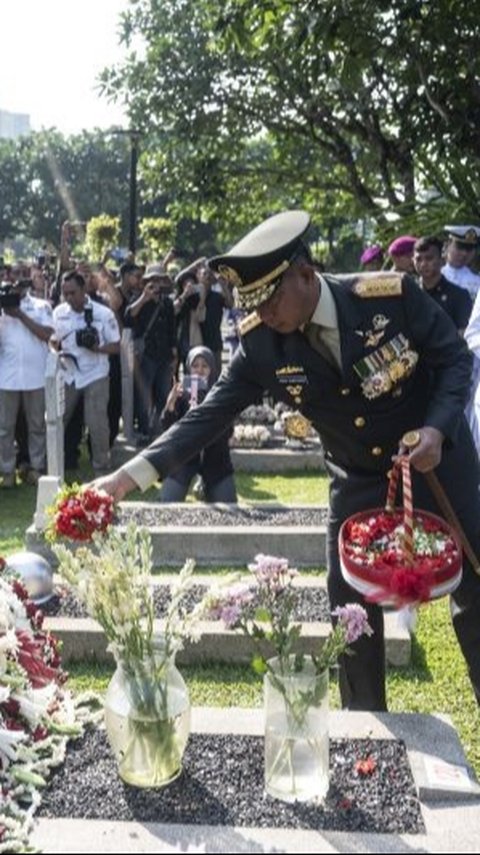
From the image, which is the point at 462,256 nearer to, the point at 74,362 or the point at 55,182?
the point at 74,362

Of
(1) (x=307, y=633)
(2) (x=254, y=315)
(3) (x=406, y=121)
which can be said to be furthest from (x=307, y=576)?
(3) (x=406, y=121)

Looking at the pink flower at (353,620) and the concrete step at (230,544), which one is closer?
the pink flower at (353,620)

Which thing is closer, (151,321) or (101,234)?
(151,321)

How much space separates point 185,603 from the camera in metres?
5.28

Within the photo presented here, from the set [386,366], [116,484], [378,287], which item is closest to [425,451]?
[386,366]

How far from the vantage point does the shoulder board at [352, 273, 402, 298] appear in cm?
329

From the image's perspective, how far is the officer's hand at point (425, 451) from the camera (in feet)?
9.41

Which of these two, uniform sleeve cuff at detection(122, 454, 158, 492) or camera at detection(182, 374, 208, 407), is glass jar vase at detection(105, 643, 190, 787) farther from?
camera at detection(182, 374, 208, 407)

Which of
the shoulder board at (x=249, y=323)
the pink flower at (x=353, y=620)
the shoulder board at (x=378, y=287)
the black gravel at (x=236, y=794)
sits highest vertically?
the shoulder board at (x=378, y=287)

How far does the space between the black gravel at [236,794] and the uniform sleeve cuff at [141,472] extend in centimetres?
85

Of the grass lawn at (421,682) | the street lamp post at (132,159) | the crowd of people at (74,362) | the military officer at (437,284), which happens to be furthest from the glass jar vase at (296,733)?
the street lamp post at (132,159)

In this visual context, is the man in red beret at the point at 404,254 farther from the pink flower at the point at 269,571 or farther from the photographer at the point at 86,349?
the pink flower at the point at 269,571

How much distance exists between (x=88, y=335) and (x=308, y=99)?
682cm

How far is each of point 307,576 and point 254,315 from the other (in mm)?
2906
